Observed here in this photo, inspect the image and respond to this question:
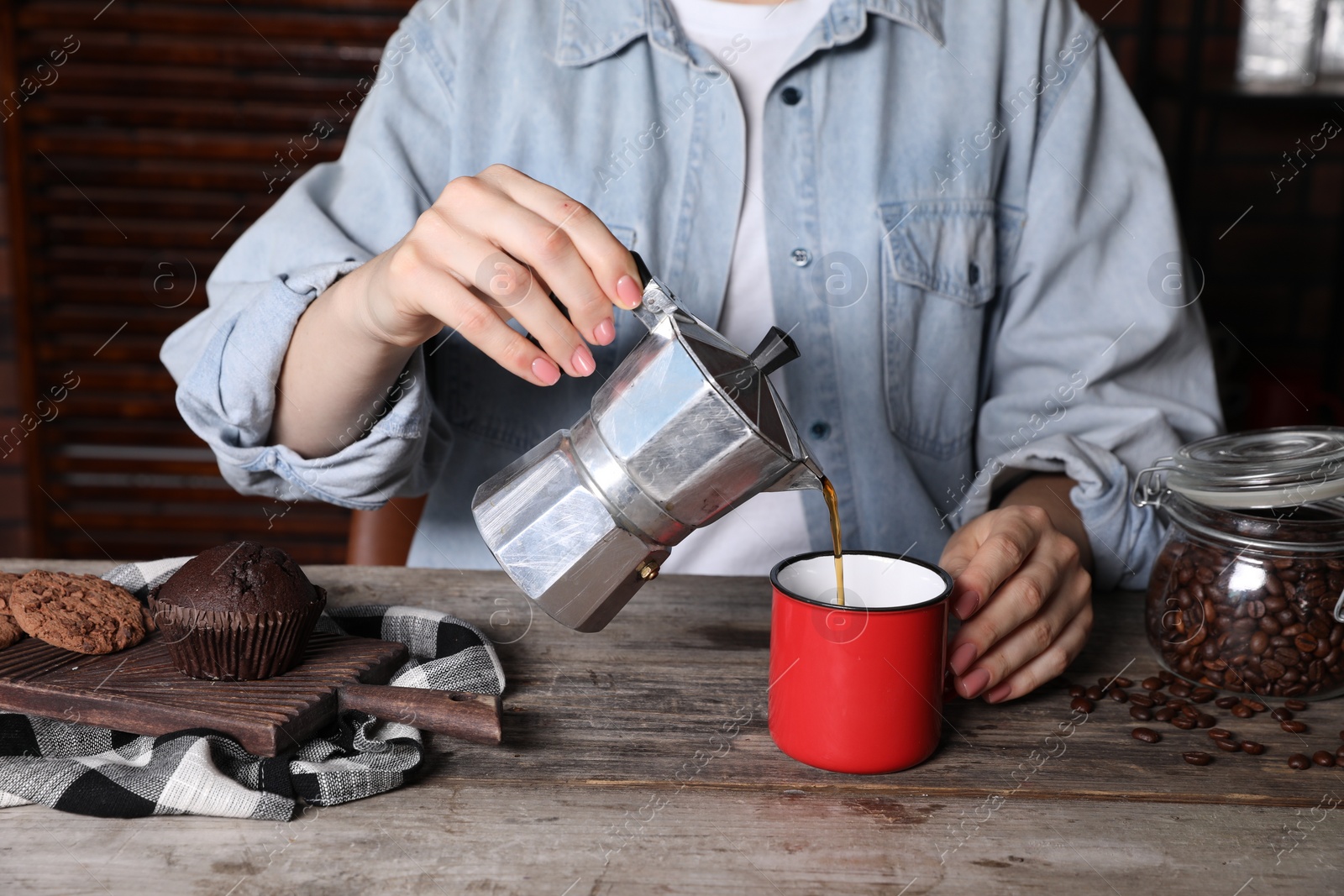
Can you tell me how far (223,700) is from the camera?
0.66 metres

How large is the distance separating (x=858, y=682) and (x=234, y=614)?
0.37 meters

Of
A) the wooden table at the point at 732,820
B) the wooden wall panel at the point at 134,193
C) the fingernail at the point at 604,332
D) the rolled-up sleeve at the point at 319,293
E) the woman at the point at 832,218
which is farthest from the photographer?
the wooden wall panel at the point at 134,193

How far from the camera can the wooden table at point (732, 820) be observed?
0.55 meters

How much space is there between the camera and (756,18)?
43.4 inches

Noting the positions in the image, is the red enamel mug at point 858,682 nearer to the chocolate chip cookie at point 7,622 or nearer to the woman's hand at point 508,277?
the woman's hand at point 508,277

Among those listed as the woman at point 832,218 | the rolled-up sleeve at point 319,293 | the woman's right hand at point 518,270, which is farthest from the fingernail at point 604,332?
the woman at point 832,218

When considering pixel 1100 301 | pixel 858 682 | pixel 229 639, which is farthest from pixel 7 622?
pixel 1100 301

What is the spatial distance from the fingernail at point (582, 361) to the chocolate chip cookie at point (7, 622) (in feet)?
1.35

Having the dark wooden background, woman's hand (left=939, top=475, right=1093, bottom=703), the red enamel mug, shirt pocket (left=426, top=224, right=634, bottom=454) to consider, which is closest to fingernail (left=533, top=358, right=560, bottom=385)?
the red enamel mug

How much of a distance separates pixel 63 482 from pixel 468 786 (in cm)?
184

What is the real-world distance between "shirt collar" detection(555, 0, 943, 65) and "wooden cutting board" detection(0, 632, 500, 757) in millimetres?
657

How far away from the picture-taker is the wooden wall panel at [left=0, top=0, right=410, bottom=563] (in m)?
1.98

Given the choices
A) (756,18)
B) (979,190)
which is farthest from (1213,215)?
(756,18)

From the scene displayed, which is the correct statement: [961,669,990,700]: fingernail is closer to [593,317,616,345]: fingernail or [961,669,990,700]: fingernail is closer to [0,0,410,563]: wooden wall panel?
[593,317,616,345]: fingernail
